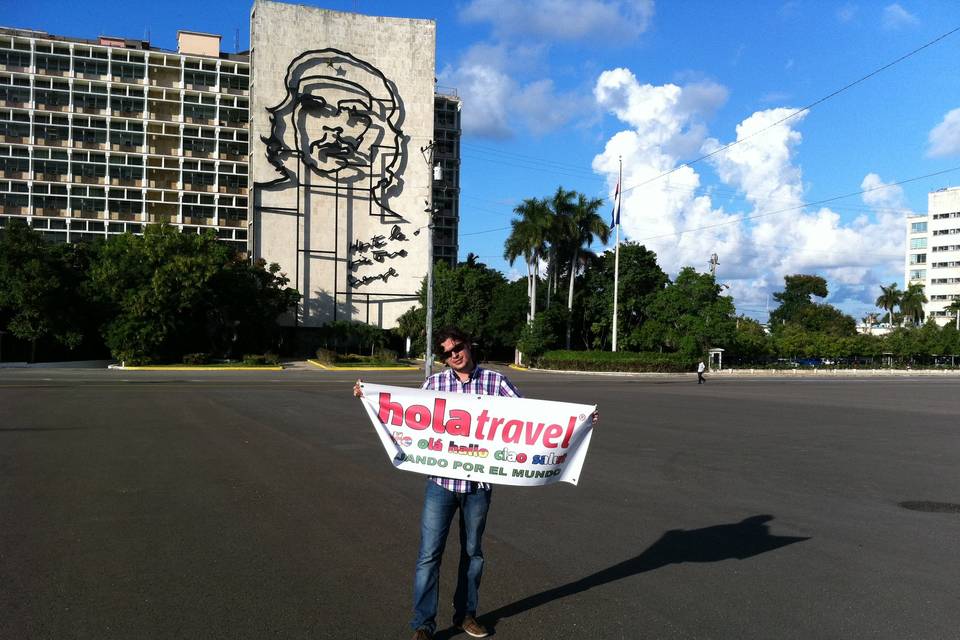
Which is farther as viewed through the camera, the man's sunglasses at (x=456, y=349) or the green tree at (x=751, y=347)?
the green tree at (x=751, y=347)

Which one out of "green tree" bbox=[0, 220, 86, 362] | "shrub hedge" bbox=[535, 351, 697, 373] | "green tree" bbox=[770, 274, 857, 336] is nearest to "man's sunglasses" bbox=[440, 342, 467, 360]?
"green tree" bbox=[0, 220, 86, 362]

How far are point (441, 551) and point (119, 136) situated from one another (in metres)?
86.0

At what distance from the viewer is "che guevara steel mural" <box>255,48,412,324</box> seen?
74.4m

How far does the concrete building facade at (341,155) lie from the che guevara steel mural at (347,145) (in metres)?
0.10

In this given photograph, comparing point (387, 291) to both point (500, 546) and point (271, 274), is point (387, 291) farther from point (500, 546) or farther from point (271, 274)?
point (500, 546)

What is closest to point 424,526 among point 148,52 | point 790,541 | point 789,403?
point 790,541

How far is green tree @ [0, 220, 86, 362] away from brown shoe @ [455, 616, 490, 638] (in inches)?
1942

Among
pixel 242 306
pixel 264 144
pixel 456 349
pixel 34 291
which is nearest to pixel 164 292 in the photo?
pixel 34 291

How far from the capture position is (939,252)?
434 feet

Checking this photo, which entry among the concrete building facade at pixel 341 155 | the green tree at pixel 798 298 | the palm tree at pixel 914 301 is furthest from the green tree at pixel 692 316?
the palm tree at pixel 914 301

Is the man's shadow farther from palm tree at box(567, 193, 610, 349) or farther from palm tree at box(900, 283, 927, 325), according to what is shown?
palm tree at box(900, 283, 927, 325)

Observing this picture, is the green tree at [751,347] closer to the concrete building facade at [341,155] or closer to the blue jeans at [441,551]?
the concrete building facade at [341,155]

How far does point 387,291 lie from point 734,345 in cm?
3332

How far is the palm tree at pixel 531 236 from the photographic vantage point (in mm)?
63094
